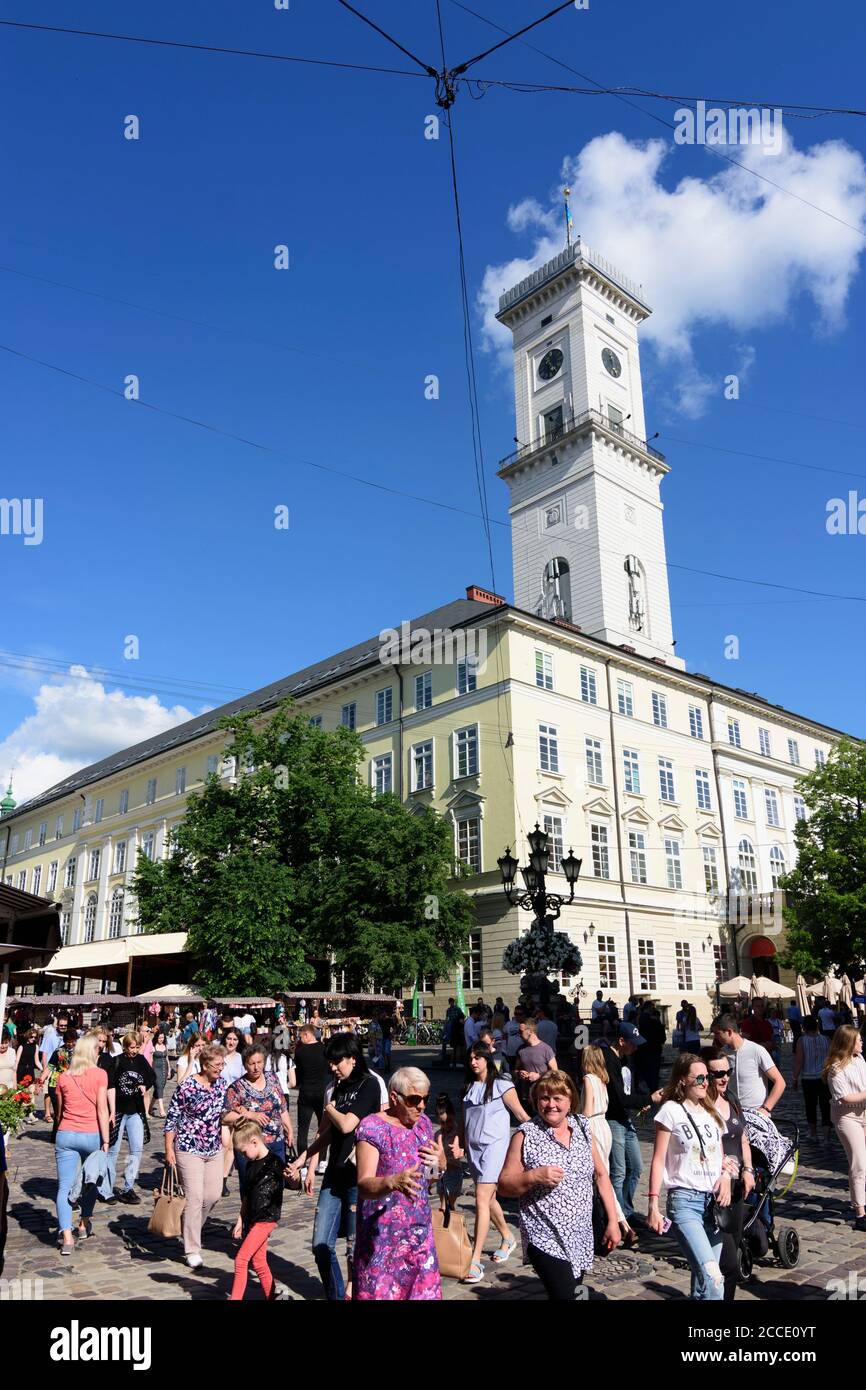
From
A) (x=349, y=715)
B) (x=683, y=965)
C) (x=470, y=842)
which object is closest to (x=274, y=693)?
(x=349, y=715)

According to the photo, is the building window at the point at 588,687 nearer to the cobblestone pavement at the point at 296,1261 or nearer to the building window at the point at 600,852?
the building window at the point at 600,852

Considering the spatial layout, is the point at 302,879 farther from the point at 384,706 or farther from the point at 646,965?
the point at 646,965

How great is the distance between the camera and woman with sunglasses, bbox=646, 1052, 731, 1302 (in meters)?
5.89

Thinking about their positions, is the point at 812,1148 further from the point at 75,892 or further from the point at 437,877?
the point at 75,892

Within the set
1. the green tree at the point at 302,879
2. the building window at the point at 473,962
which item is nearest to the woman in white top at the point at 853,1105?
the green tree at the point at 302,879

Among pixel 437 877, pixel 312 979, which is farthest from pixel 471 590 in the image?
pixel 312 979

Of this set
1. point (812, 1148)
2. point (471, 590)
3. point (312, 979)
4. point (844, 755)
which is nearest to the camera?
point (812, 1148)

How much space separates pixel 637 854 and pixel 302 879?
1463 centimetres

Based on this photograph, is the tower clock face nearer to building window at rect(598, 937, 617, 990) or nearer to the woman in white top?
building window at rect(598, 937, 617, 990)

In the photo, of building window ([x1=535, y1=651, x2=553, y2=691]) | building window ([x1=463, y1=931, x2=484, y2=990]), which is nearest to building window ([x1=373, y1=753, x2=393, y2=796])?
building window ([x1=535, y1=651, x2=553, y2=691])

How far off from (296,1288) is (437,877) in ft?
96.7

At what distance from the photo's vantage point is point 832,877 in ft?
132

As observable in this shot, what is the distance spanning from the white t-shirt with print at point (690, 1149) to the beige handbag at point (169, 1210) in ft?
16.5
